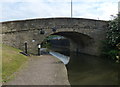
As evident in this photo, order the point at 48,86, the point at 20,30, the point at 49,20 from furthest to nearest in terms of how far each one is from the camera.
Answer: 1. the point at 49,20
2. the point at 20,30
3. the point at 48,86

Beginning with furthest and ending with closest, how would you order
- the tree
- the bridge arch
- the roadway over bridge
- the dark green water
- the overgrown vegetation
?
the bridge arch → the tree → the overgrown vegetation → the roadway over bridge → the dark green water

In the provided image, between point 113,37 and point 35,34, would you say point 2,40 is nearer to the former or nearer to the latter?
point 35,34

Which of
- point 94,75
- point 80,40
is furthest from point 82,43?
point 94,75

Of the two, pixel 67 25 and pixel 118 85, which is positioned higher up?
pixel 67 25

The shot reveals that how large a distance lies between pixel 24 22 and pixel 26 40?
1819 millimetres

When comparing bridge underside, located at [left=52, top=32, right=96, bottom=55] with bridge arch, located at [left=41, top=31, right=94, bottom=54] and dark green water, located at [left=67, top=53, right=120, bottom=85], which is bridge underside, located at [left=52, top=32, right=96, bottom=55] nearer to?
bridge arch, located at [left=41, top=31, right=94, bottom=54]

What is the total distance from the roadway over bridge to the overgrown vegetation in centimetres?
105

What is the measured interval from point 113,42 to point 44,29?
25.8 feet

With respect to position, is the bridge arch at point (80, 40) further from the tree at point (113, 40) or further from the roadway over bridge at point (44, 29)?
the tree at point (113, 40)

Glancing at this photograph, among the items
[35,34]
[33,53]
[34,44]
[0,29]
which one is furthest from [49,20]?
[0,29]

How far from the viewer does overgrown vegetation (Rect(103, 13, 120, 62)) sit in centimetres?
1294

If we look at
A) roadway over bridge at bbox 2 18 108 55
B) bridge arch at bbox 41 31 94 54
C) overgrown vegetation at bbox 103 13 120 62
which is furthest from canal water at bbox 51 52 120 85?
bridge arch at bbox 41 31 94 54

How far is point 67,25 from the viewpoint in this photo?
1384cm

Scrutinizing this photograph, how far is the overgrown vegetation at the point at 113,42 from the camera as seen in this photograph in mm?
12938
